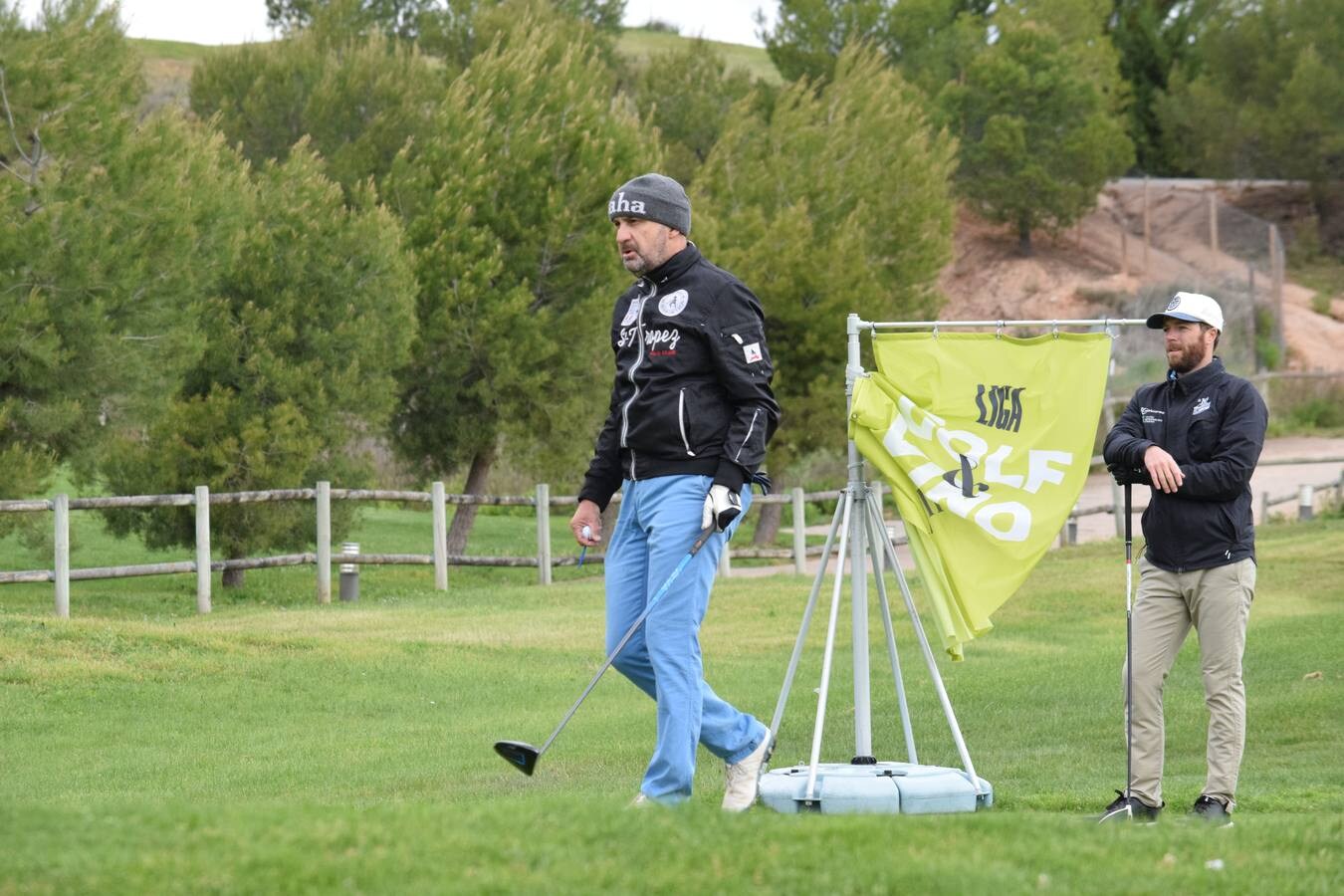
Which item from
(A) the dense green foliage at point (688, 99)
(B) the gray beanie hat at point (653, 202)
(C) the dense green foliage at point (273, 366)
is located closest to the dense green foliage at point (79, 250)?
(C) the dense green foliage at point (273, 366)

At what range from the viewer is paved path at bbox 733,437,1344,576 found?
96.5 ft

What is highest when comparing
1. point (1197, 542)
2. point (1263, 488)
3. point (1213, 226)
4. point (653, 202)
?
point (1213, 226)

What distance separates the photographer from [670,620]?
6.22 meters

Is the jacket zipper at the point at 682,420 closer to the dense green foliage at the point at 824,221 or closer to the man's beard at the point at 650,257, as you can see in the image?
the man's beard at the point at 650,257

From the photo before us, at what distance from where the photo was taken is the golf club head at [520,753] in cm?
637

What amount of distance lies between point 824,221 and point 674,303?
26239 millimetres

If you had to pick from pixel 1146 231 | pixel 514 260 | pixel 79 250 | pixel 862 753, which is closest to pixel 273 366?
pixel 79 250

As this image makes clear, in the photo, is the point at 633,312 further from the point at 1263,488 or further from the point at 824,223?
the point at 1263,488

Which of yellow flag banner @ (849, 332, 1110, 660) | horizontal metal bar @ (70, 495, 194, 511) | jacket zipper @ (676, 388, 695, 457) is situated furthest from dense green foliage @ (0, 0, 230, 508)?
jacket zipper @ (676, 388, 695, 457)

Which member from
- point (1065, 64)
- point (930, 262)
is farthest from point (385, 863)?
point (1065, 64)

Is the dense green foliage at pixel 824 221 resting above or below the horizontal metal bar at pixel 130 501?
above

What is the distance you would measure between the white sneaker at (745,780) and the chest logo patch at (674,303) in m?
1.57

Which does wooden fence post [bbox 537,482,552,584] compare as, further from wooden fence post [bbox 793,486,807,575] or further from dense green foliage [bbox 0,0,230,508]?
dense green foliage [bbox 0,0,230,508]

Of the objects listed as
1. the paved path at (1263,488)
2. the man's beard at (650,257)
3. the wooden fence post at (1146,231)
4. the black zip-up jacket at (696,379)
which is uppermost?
the wooden fence post at (1146,231)
